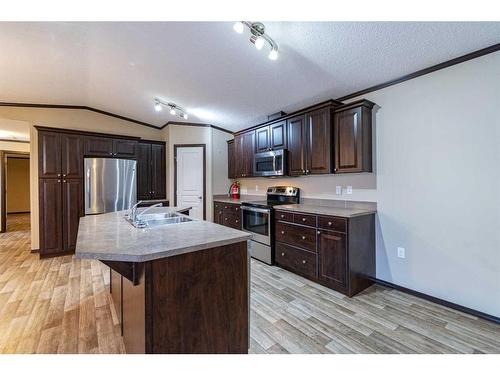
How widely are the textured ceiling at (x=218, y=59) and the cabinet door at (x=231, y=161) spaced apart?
1193 mm

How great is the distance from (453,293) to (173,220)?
9.41 ft

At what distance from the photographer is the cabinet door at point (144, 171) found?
5.04 meters

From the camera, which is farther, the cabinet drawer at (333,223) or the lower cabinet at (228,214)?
the lower cabinet at (228,214)

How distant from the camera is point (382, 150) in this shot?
2.83m

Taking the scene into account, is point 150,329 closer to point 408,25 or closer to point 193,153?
point 408,25

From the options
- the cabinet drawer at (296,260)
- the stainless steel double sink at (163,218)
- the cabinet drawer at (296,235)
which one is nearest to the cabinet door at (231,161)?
the cabinet drawer at (296,235)

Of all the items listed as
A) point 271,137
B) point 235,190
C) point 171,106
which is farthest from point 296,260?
point 171,106

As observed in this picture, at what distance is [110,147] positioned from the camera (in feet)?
15.1

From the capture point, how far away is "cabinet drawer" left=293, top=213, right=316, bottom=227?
9.49 ft

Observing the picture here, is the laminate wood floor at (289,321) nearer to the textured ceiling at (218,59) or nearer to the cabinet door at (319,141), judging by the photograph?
→ the cabinet door at (319,141)

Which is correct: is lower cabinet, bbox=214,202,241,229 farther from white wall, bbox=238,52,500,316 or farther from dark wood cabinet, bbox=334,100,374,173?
white wall, bbox=238,52,500,316

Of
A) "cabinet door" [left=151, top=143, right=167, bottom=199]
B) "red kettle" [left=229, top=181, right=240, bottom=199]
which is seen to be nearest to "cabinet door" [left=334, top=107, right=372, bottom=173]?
"red kettle" [left=229, top=181, right=240, bottom=199]

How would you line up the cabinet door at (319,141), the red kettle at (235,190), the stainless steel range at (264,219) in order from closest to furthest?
1. the cabinet door at (319,141)
2. the stainless steel range at (264,219)
3. the red kettle at (235,190)
